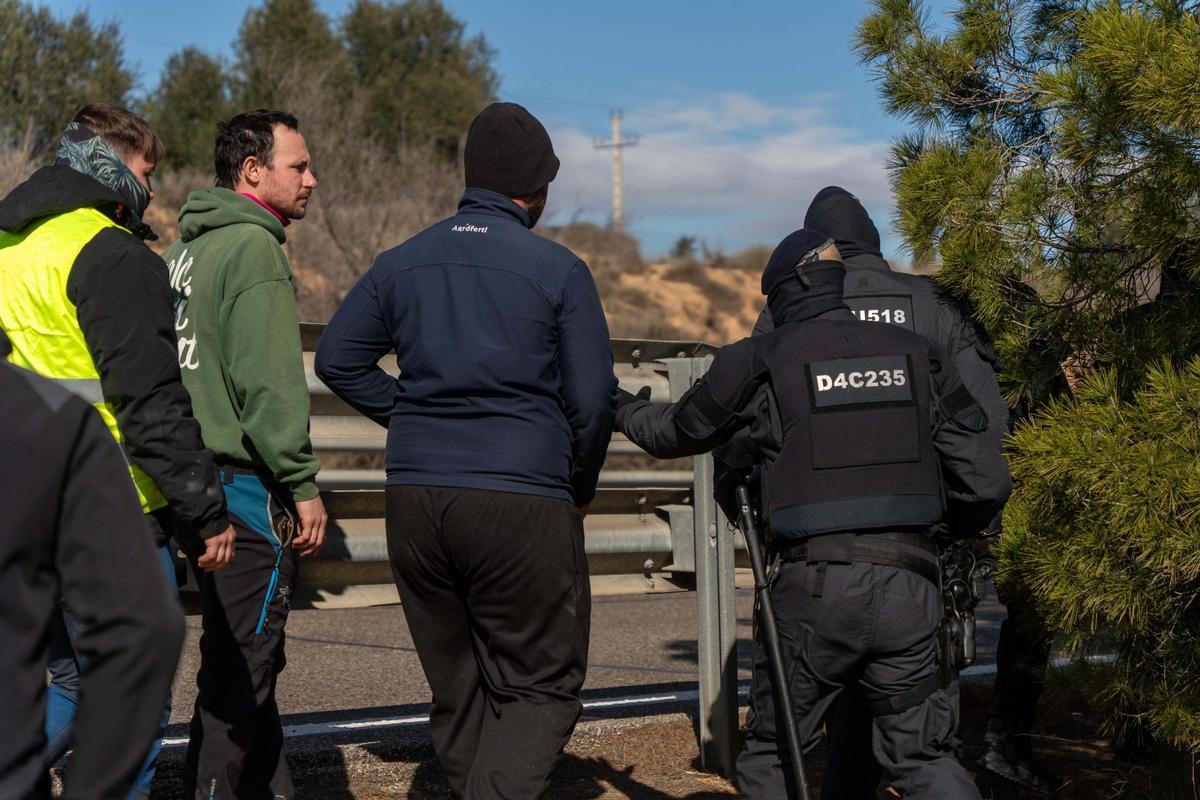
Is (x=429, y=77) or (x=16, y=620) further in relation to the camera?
(x=429, y=77)

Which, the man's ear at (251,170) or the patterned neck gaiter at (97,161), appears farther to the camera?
the man's ear at (251,170)

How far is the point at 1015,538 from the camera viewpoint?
3840 millimetres

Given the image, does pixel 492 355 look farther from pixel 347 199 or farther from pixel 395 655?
pixel 347 199

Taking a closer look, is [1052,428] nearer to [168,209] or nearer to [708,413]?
[708,413]

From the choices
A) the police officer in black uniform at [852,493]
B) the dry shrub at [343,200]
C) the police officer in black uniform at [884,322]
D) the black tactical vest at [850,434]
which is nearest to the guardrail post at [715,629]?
the police officer in black uniform at [884,322]

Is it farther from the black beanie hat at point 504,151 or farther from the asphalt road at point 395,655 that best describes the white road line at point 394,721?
the black beanie hat at point 504,151

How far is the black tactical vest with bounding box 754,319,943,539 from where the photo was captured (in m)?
3.46

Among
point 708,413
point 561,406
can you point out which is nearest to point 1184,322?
point 708,413

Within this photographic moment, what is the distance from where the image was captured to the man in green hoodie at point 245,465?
364 cm

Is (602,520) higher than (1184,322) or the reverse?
the reverse

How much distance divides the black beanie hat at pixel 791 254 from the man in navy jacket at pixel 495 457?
527 mm

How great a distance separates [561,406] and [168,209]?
28847 mm

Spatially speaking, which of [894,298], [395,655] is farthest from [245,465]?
[395,655]

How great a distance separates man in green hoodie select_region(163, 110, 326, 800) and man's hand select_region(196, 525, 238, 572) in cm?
24
